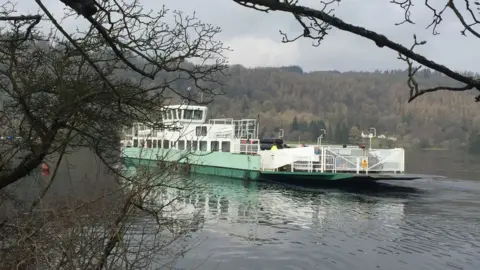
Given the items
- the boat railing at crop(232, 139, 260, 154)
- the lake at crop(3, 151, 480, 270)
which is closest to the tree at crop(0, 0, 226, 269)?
the lake at crop(3, 151, 480, 270)

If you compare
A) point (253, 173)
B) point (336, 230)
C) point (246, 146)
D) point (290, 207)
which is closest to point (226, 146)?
point (246, 146)

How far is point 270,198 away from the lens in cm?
2380

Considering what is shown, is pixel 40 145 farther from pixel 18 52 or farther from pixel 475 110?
pixel 475 110

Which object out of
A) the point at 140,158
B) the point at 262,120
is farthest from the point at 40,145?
the point at 262,120

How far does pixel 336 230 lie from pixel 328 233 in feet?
2.12

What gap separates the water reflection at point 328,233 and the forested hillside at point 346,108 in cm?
5682

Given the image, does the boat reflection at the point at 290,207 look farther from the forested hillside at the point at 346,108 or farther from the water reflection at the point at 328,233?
the forested hillside at the point at 346,108

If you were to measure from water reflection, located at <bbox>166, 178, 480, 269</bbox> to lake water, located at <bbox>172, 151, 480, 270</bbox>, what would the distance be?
0.08ft

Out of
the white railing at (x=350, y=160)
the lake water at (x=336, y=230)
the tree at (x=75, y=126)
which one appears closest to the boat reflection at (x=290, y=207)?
the lake water at (x=336, y=230)

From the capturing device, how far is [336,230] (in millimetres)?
16438

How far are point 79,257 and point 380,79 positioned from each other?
478 feet

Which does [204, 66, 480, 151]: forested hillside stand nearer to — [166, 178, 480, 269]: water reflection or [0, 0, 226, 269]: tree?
[166, 178, 480, 269]: water reflection

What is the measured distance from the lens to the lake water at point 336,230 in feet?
41.2

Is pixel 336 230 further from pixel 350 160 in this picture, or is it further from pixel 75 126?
pixel 350 160
